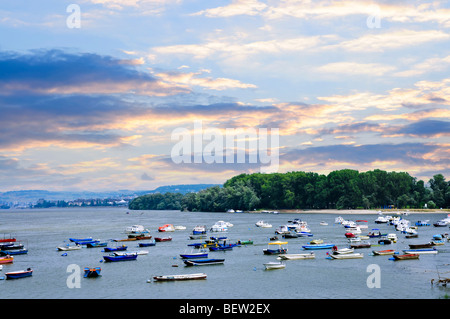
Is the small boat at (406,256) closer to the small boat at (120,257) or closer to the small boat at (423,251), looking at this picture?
the small boat at (423,251)

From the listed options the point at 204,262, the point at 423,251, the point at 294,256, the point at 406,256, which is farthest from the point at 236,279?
the point at 423,251

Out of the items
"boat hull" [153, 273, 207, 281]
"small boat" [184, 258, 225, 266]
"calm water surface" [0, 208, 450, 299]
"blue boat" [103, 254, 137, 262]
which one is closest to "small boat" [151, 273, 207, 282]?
"boat hull" [153, 273, 207, 281]

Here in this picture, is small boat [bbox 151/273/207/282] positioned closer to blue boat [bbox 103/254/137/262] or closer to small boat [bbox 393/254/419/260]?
blue boat [bbox 103/254/137/262]

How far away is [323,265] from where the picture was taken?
77125 millimetres

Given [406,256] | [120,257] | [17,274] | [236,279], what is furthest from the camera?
[120,257]

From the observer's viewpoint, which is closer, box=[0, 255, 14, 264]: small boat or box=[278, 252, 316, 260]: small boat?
box=[278, 252, 316, 260]: small boat

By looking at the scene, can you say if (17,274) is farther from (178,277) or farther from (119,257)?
(178,277)

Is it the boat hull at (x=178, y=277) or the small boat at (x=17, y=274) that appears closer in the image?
the boat hull at (x=178, y=277)

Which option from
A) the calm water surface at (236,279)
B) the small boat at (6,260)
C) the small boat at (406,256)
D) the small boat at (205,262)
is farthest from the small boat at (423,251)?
the small boat at (6,260)

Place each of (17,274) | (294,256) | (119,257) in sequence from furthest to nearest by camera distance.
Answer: (119,257)
(294,256)
(17,274)
